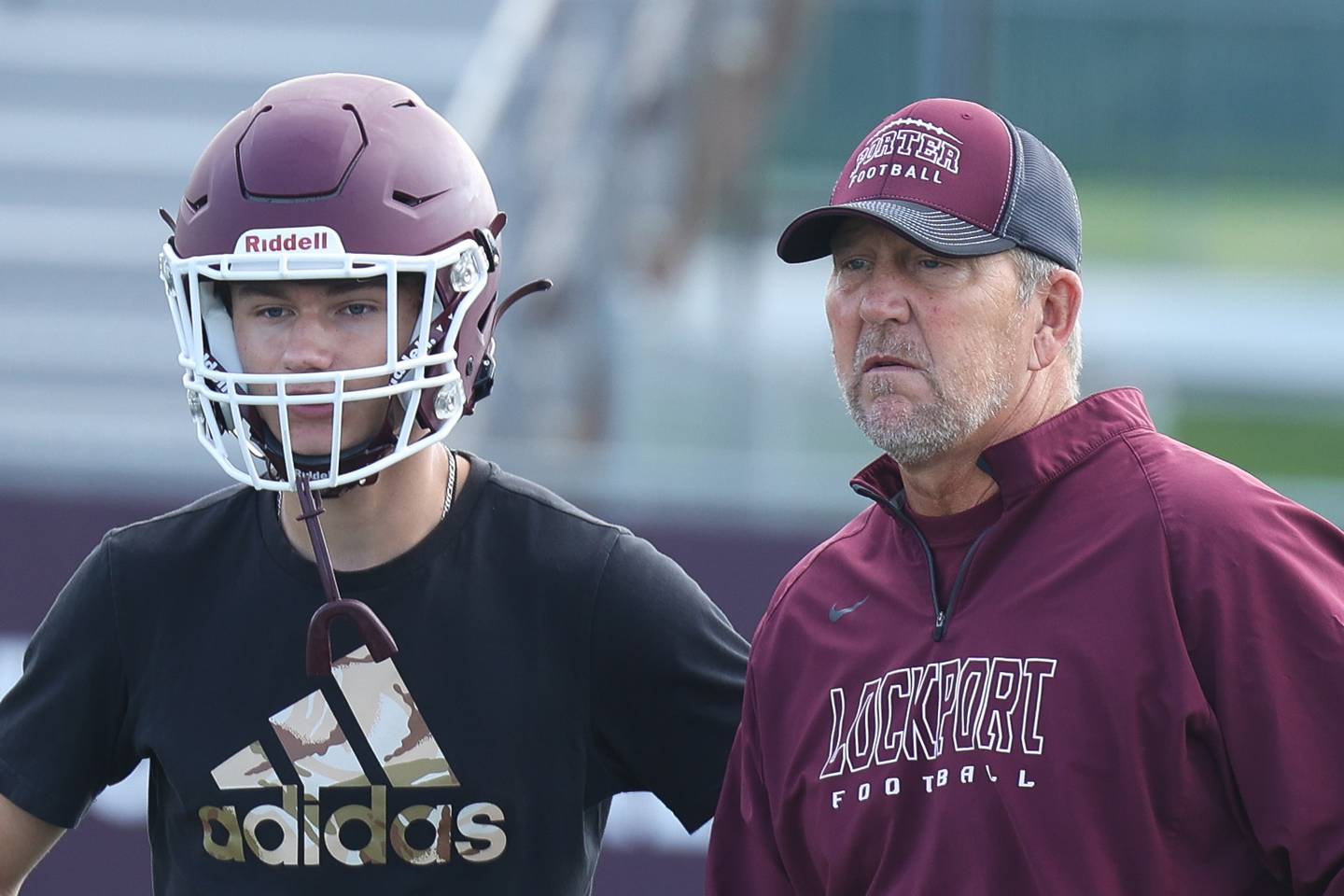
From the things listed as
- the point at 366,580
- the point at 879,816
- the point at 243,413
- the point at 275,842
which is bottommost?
the point at 275,842

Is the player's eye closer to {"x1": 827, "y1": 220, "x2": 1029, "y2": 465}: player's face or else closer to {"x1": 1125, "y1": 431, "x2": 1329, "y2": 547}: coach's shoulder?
{"x1": 827, "y1": 220, "x2": 1029, "y2": 465}: player's face

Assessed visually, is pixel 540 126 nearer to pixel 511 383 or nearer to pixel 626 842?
pixel 511 383

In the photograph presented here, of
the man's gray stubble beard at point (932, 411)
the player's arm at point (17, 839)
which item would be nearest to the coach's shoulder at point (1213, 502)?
the man's gray stubble beard at point (932, 411)

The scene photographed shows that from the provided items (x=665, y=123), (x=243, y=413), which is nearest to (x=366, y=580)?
(x=243, y=413)

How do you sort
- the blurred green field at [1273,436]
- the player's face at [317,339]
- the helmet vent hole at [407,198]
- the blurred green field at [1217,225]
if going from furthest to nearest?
the blurred green field at [1273,436]
the blurred green field at [1217,225]
the helmet vent hole at [407,198]
the player's face at [317,339]

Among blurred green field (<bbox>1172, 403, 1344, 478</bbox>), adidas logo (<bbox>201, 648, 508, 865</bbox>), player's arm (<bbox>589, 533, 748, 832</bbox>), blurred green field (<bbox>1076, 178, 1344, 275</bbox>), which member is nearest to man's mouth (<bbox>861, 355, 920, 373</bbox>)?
player's arm (<bbox>589, 533, 748, 832</bbox>)

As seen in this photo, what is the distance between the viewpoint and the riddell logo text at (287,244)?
96.8 inches

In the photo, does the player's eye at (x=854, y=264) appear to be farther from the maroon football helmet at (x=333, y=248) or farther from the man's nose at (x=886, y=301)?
the maroon football helmet at (x=333, y=248)

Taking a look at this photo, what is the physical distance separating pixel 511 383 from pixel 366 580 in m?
4.27

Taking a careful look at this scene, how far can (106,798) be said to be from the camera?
4988mm

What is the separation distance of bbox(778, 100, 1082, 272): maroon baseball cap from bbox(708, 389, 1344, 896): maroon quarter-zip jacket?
0.23 metres

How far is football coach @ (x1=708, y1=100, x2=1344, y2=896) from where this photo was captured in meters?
2.03

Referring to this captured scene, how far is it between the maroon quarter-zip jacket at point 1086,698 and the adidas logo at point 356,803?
42cm

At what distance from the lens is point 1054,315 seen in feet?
7.79
